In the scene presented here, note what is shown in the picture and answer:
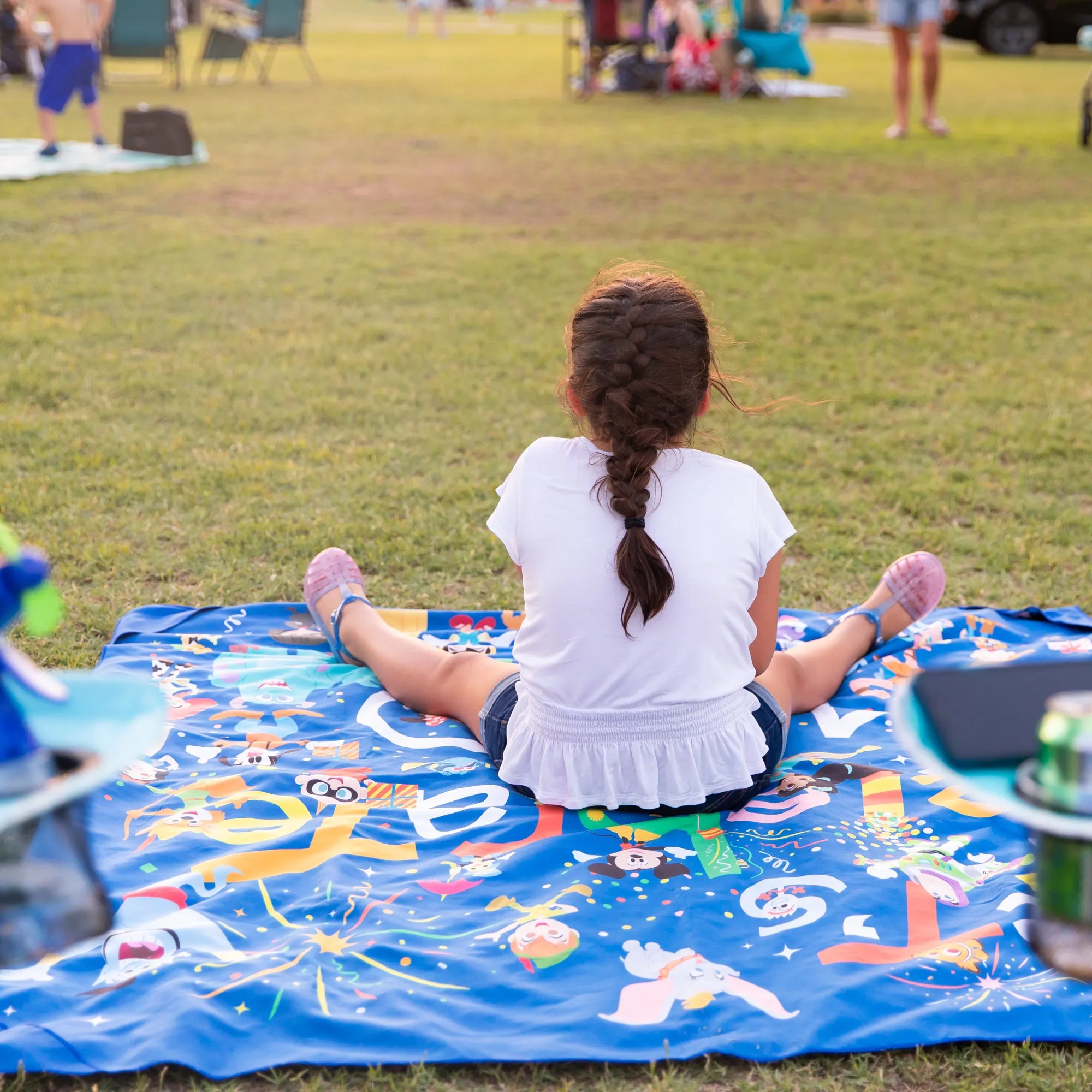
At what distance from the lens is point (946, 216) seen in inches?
323

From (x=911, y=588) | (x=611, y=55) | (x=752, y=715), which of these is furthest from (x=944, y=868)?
(x=611, y=55)

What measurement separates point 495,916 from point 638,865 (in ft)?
0.95

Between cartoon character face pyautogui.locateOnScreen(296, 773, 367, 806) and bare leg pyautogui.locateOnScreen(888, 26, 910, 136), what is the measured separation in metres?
9.15

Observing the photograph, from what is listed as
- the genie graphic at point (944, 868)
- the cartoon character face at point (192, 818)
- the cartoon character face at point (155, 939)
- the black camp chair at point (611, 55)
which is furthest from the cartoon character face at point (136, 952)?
the black camp chair at point (611, 55)

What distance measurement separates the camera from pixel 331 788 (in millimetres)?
2590

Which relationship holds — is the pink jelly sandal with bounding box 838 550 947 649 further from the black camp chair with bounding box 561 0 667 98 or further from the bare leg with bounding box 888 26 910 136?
the black camp chair with bounding box 561 0 667 98

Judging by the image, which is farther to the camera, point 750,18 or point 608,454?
point 750,18

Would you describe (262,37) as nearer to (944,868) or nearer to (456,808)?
(456,808)

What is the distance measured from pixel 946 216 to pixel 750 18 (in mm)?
8140

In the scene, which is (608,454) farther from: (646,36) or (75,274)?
(646,36)

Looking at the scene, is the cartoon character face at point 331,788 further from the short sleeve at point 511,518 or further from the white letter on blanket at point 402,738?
the short sleeve at point 511,518

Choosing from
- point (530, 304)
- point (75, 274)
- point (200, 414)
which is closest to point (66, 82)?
point (75, 274)

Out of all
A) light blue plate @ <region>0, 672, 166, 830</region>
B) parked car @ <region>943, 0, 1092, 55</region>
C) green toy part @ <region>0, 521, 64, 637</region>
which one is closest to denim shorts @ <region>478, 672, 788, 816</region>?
light blue plate @ <region>0, 672, 166, 830</region>

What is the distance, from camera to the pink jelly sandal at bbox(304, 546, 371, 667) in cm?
315
